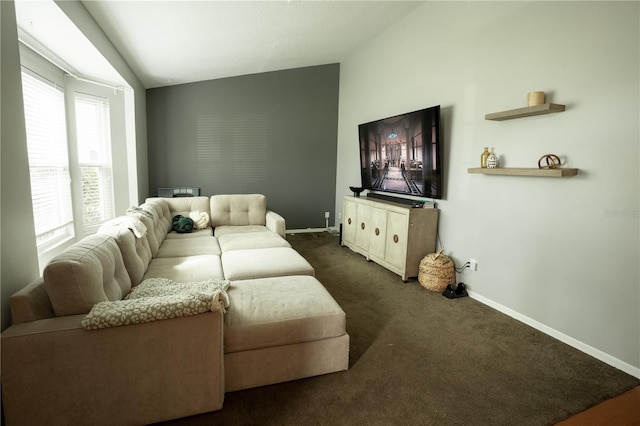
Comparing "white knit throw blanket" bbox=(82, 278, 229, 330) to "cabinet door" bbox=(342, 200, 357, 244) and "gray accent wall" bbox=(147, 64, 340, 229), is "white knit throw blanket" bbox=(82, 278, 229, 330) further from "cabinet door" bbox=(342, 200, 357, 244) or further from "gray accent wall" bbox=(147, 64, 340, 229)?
"gray accent wall" bbox=(147, 64, 340, 229)

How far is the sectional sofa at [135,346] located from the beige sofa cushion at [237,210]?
1.99 m

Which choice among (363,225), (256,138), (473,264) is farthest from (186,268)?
(256,138)

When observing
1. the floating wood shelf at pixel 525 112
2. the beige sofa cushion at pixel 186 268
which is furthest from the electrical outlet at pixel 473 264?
the beige sofa cushion at pixel 186 268

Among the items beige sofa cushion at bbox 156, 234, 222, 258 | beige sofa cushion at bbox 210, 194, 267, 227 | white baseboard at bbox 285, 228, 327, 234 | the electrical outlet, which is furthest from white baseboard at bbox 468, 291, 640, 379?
white baseboard at bbox 285, 228, 327, 234

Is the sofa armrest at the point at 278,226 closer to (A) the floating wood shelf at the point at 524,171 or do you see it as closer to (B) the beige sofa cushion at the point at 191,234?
(B) the beige sofa cushion at the point at 191,234

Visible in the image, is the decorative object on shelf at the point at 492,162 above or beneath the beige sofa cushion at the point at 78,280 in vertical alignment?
above

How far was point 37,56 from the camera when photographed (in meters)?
2.73

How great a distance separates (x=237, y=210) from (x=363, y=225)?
165cm

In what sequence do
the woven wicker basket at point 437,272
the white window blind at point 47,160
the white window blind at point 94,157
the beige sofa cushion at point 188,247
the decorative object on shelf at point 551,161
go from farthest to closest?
the white window blind at point 94,157 < the woven wicker basket at point 437,272 < the beige sofa cushion at point 188,247 < the white window blind at point 47,160 < the decorative object on shelf at point 551,161

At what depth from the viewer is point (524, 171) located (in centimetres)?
236

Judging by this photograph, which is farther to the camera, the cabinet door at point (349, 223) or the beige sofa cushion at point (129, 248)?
the cabinet door at point (349, 223)

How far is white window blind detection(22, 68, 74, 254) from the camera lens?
2.65 metres

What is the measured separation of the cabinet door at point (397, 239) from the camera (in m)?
3.37

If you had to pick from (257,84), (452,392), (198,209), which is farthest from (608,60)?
(257,84)
